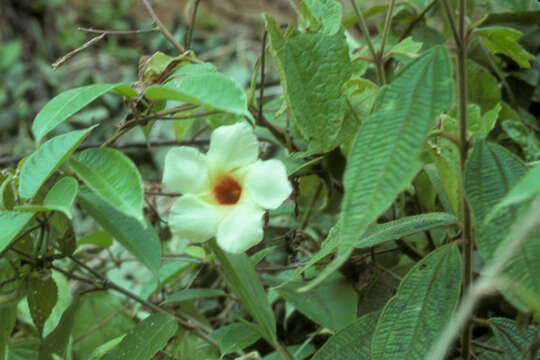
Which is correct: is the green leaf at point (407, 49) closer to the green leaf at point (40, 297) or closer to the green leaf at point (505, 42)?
the green leaf at point (505, 42)

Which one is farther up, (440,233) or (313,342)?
(440,233)

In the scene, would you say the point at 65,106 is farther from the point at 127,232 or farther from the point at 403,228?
the point at 403,228

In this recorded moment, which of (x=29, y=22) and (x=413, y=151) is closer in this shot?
(x=413, y=151)

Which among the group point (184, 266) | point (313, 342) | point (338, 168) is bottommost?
point (313, 342)

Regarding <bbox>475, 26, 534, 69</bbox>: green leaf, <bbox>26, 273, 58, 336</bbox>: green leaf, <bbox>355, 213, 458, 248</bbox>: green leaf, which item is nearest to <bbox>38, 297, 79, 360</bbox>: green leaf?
<bbox>26, 273, 58, 336</bbox>: green leaf

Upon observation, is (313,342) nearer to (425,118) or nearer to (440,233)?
(440,233)

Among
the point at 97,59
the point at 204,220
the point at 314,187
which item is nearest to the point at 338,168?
the point at 314,187

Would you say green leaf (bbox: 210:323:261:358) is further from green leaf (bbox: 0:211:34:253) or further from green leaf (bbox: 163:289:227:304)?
green leaf (bbox: 0:211:34:253)

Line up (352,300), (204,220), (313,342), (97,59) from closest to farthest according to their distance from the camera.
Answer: (204,220), (352,300), (313,342), (97,59)
